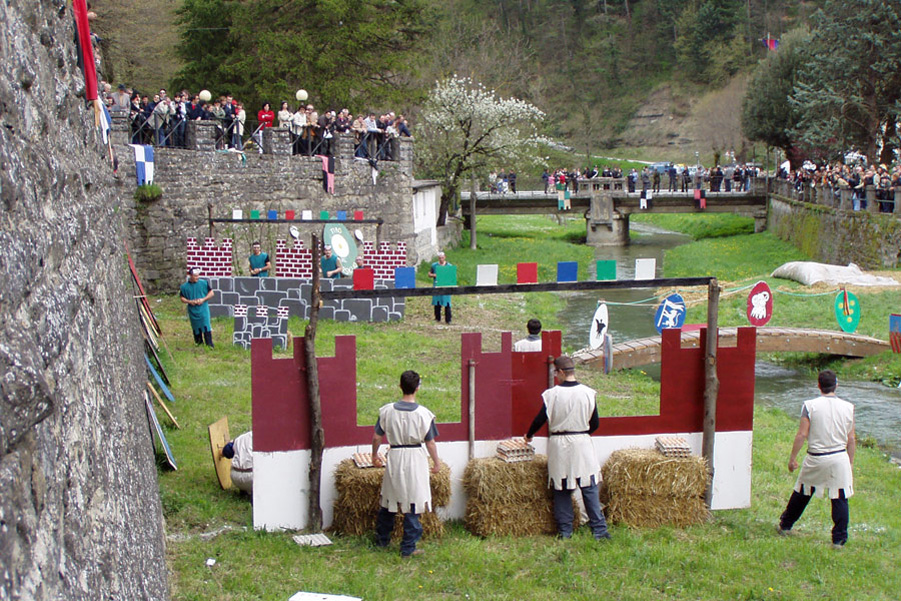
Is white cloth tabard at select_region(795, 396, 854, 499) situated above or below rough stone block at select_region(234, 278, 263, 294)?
below

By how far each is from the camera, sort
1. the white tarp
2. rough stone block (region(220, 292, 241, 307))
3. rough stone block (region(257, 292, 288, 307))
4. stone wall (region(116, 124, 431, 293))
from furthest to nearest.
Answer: the white tarp
stone wall (region(116, 124, 431, 293))
rough stone block (region(220, 292, 241, 307))
rough stone block (region(257, 292, 288, 307))

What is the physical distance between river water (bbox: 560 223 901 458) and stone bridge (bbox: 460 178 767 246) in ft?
→ 52.6

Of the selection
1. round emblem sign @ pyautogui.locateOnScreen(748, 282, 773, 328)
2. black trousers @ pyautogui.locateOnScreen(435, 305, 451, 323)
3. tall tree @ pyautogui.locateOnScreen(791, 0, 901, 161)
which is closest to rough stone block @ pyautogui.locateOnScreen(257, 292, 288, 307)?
black trousers @ pyautogui.locateOnScreen(435, 305, 451, 323)

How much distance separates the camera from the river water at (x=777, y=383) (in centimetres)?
1331

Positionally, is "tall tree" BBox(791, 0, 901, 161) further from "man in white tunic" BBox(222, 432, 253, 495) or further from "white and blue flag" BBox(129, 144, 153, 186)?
"man in white tunic" BBox(222, 432, 253, 495)

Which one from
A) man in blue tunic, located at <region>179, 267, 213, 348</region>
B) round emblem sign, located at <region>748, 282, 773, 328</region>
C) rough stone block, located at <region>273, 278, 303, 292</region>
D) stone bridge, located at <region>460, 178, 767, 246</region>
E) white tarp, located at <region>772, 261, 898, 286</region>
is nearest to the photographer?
man in blue tunic, located at <region>179, 267, 213, 348</region>

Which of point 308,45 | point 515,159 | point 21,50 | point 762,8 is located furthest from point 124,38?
point 762,8

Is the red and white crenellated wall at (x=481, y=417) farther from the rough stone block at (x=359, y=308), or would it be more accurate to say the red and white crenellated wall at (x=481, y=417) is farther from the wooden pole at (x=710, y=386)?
the rough stone block at (x=359, y=308)

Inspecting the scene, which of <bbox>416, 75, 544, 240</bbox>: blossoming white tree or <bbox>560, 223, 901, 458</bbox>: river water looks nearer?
<bbox>560, 223, 901, 458</bbox>: river water

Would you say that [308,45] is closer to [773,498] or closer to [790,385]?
[790,385]

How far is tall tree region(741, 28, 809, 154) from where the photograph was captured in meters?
45.1

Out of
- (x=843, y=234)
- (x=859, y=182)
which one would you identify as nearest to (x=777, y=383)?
(x=843, y=234)

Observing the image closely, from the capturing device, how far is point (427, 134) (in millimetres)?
36094

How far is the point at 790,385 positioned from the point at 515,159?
22.3 meters
